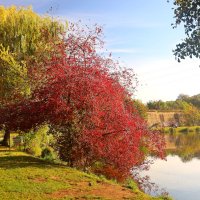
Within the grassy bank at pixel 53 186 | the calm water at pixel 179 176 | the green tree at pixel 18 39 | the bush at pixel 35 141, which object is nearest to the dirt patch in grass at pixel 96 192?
the grassy bank at pixel 53 186

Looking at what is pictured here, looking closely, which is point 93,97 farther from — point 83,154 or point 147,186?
point 147,186

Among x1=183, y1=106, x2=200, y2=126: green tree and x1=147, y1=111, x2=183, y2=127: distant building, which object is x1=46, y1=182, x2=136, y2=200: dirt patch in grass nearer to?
x1=147, y1=111, x2=183, y2=127: distant building

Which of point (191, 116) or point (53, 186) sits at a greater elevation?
point (191, 116)

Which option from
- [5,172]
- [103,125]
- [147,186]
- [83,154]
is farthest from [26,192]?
[147,186]

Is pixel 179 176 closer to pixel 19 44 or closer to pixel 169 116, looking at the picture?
pixel 19 44

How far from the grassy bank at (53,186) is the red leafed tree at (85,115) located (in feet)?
4.10

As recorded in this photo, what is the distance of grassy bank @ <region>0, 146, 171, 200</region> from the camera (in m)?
6.38

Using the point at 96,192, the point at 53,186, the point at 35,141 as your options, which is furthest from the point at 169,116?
the point at 53,186

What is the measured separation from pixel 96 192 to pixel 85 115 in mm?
3200

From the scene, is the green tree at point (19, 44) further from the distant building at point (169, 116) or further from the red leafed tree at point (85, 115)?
the distant building at point (169, 116)

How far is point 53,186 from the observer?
7039 millimetres

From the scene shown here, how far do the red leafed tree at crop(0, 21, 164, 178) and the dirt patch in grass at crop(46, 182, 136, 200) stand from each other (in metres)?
1.65

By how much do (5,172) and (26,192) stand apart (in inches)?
91.0

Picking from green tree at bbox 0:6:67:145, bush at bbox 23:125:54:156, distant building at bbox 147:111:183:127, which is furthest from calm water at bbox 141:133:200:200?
distant building at bbox 147:111:183:127
